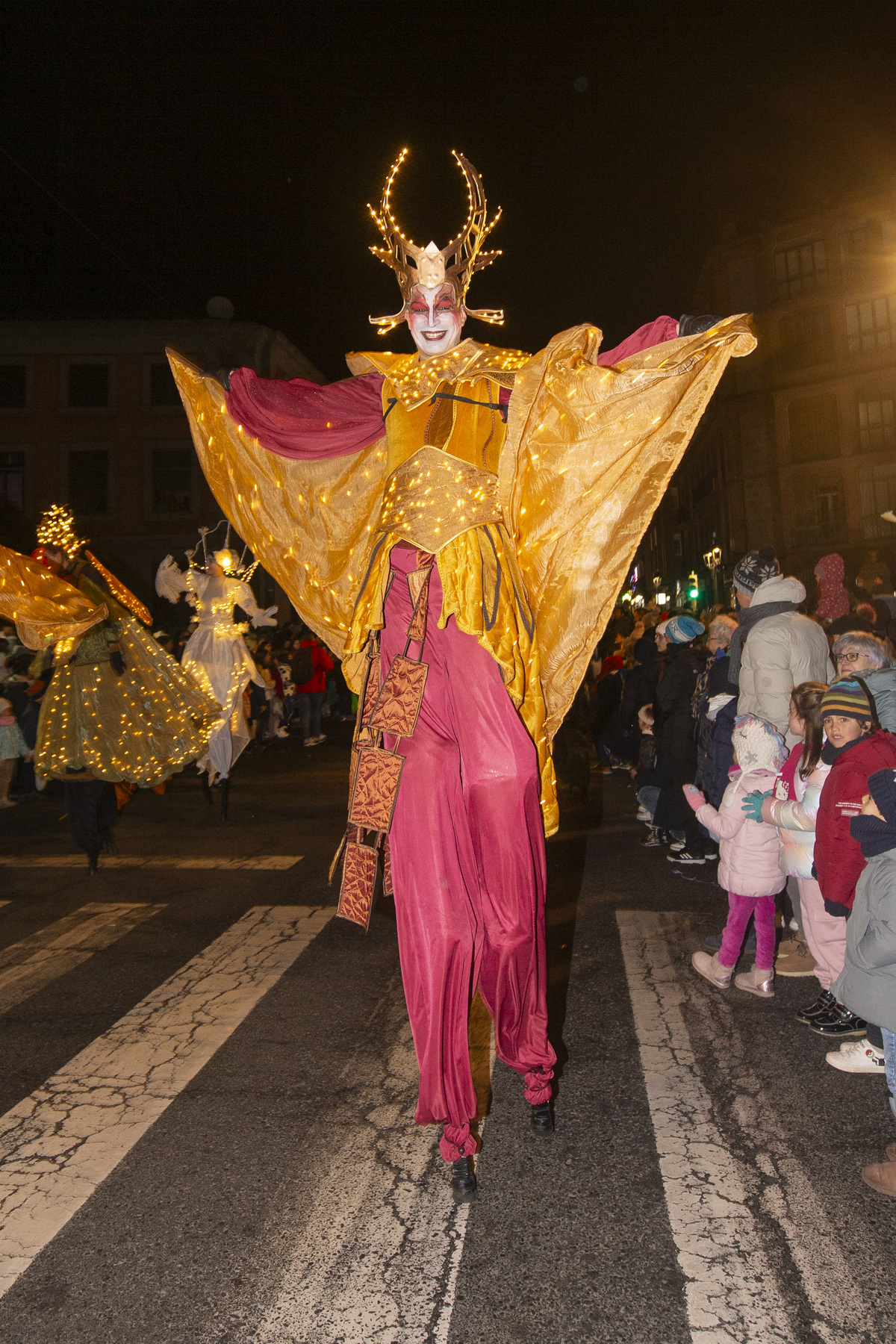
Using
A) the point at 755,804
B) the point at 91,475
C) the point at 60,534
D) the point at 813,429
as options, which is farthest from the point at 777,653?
the point at 813,429

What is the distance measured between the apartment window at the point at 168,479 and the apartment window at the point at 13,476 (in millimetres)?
4366

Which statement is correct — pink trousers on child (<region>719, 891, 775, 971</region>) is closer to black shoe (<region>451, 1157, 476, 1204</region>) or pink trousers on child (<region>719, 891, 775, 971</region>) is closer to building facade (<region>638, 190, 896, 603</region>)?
black shoe (<region>451, 1157, 476, 1204</region>)

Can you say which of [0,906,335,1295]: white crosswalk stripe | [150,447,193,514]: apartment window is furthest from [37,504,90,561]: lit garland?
[150,447,193,514]: apartment window

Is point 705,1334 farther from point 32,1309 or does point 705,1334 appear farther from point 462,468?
point 462,468

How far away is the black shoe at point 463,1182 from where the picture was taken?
2673 millimetres

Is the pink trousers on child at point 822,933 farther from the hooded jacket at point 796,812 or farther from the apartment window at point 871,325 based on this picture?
the apartment window at point 871,325

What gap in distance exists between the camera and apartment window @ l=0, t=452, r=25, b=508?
32.8 metres

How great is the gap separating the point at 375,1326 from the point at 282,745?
540 inches

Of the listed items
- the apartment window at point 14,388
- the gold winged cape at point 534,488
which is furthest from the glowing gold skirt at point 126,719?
the apartment window at point 14,388

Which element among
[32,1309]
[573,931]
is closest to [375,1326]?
[32,1309]

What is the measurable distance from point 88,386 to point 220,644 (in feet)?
89.6

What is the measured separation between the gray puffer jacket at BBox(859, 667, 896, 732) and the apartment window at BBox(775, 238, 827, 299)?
133ft

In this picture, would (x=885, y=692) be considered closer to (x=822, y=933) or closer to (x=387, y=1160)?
(x=822, y=933)

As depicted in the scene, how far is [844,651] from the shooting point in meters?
4.42
